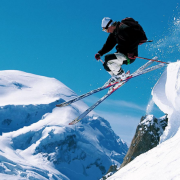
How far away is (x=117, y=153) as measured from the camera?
649 ft

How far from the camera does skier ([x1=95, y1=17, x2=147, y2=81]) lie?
559 cm

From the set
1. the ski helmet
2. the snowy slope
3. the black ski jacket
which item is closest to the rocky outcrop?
the black ski jacket

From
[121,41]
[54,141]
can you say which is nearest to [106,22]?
[121,41]

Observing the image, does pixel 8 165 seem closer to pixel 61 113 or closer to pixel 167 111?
pixel 61 113

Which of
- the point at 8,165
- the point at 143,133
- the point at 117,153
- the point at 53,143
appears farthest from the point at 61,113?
the point at 143,133

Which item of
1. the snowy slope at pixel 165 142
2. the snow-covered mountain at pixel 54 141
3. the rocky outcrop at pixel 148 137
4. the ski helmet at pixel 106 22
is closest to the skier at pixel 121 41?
the ski helmet at pixel 106 22

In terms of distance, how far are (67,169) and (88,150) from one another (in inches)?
777

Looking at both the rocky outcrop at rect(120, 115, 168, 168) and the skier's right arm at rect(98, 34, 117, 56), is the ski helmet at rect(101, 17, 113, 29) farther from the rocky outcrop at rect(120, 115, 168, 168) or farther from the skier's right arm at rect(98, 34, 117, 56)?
the rocky outcrop at rect(120, 115, 168, 168)

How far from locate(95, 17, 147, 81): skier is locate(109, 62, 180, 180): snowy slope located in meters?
0.99

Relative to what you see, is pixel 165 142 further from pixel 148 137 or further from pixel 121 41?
pixel 148 137

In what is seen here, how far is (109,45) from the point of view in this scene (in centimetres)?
677

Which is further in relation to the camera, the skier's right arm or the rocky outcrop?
the rocky outcrop

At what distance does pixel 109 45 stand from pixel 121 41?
905mm

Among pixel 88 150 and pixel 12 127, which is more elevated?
pixel 12 127
